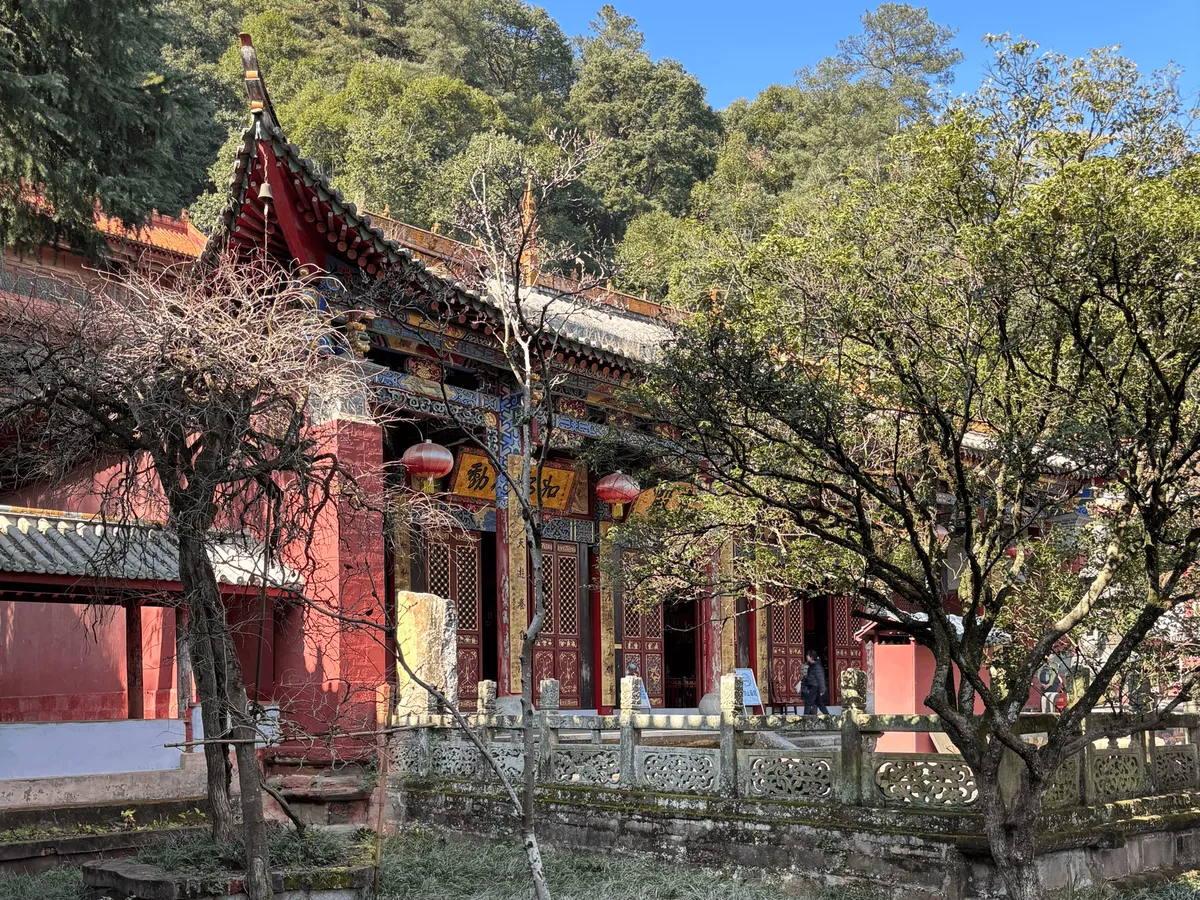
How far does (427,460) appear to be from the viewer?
12273mm

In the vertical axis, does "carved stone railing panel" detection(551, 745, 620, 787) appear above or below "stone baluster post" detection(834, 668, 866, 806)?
below

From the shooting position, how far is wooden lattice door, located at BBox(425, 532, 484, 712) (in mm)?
13539

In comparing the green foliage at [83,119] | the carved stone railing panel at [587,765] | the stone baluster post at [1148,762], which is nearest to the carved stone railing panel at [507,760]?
the carved stone railing panel at [587,765]

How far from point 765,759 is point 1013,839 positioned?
86.8 inches

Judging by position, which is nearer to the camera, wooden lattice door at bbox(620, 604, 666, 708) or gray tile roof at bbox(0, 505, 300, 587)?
gray tile roof at bbox(0, 505, 300, 587)

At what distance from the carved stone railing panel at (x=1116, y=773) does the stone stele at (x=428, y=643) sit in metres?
5.37

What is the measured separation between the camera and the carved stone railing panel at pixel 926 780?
792 cm

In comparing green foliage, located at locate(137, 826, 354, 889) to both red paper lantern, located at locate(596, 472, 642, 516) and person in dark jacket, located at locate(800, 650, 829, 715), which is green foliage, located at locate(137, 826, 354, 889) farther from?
person in dark jacket, located at locate(800, 650, 829, 715)

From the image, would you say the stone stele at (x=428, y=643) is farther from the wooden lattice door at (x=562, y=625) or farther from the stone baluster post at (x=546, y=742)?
the wooden lattice door at (x=562, y=625)

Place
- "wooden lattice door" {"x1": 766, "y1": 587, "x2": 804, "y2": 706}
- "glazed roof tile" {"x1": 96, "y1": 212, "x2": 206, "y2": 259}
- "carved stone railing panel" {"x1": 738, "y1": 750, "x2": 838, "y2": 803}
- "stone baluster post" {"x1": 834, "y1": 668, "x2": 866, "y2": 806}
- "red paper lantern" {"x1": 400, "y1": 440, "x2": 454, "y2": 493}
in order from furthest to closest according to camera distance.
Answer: "glazed roof tile" {"x1": 96, "y1": 212, "x2": 206, "y2": 259}
"wooden lattice door" {"x1": 766, "y1": 587, "x2": 804, "y2": 706}
"red paper lantern" {"x1": 400, "y1": 440, "x2": 454, "y2": 493}
"carved stone railing panel" {"x1": 738, "y1": 750, "x2": 838, "y2": 803}
"stone baluster post" {"x1": 834, "y1": 668, "x2": 866, "y2": 806}

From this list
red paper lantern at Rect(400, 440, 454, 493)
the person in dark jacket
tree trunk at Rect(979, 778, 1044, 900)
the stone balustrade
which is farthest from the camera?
the person in dark jacket

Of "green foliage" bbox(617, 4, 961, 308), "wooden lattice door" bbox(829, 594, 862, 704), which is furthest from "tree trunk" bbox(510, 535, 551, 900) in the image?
"green foliage" bbox(617, 4, 961, 308)

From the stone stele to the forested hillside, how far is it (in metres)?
10.5

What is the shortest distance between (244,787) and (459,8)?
3572 cm
